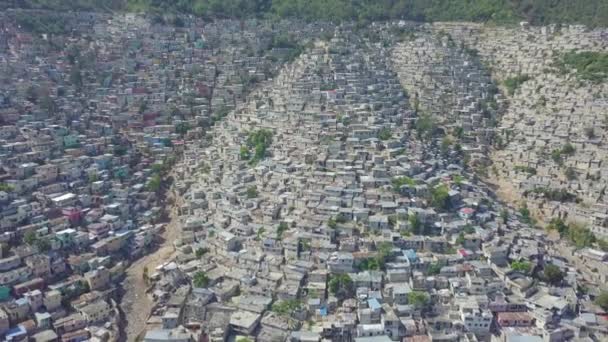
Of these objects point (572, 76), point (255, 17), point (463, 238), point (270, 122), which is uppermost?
point (255, 17)

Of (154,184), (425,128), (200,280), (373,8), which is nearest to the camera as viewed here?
(200,280)

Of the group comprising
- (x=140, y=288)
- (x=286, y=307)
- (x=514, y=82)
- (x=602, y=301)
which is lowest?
(x=140, y=288)

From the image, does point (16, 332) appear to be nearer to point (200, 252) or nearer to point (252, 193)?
point (200, 252)

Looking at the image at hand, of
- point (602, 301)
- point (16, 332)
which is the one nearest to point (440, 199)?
point (602, 301)

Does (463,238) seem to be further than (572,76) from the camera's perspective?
No

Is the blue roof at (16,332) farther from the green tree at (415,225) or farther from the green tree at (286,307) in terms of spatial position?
the green tree at (415,225)

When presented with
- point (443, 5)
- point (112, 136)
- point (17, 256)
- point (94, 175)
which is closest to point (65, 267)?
point (17, 256)

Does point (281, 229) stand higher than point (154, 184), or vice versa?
point (154, 184)

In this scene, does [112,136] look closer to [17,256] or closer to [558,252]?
[17,256]
